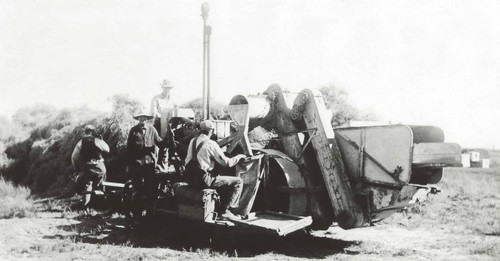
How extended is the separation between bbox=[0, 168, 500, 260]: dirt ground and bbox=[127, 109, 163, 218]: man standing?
529mm

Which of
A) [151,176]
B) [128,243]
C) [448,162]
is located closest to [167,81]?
[151,176]

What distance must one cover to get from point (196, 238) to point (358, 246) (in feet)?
8.13

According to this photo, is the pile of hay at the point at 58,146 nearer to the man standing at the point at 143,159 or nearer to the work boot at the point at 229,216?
the man standing at the point at 143,159

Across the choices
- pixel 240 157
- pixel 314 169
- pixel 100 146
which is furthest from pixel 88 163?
pixel 314 169

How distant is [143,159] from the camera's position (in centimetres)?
873

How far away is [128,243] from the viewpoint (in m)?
7.46

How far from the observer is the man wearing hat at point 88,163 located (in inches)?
394

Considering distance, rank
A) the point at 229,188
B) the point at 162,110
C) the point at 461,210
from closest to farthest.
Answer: the point at 229,188, the point at 162,110, the point at 461,210

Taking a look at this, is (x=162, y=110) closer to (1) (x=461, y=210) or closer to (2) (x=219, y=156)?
(2) (x=219, y=156)

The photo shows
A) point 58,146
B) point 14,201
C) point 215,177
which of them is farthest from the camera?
point 58,146

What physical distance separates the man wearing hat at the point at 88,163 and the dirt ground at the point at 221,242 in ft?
2.17

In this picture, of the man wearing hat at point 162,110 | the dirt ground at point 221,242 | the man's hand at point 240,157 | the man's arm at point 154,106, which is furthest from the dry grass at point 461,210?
the man's arm at point 154,106

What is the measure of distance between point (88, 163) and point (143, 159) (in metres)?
1.87

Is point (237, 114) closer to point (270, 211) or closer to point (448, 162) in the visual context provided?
point (270, 211)
